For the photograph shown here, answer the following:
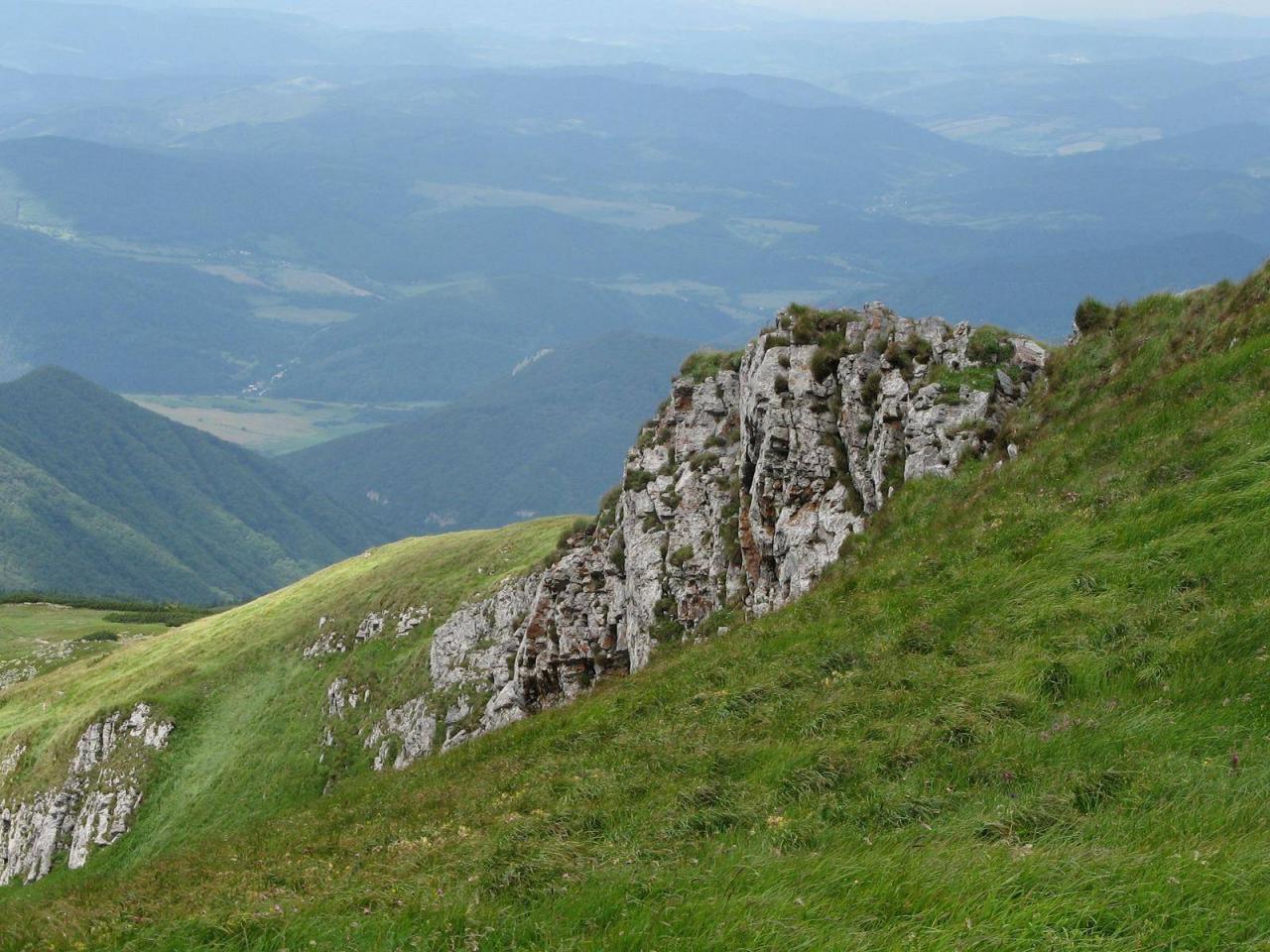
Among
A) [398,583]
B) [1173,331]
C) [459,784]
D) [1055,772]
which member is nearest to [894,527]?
[1173,331]

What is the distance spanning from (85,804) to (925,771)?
66.3 meters

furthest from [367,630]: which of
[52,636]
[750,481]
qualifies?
[52,636]

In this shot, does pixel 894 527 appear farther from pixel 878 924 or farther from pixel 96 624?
pixel 96 624

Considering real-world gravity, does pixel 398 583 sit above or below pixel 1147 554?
below

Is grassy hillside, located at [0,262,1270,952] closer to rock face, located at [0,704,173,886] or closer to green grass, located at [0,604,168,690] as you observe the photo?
rock face, located at [0,704,173,886]

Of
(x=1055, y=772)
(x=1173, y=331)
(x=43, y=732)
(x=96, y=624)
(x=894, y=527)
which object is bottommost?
(x=96, y=624)

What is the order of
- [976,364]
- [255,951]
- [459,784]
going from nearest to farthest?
[255,951] → [459,784] → [976,364]

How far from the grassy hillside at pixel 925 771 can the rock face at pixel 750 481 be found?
4445 millimetres

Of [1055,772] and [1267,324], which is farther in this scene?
[1267,324]

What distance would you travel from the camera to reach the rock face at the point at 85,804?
211 feet

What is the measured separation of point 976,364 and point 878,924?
27.5m

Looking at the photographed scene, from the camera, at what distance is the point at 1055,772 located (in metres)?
13.4

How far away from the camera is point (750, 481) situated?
134 ft

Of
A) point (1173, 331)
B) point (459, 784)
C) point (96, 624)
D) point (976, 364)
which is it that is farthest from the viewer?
point (96, 624)
